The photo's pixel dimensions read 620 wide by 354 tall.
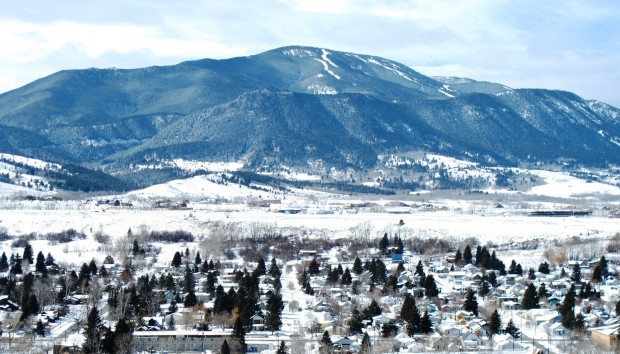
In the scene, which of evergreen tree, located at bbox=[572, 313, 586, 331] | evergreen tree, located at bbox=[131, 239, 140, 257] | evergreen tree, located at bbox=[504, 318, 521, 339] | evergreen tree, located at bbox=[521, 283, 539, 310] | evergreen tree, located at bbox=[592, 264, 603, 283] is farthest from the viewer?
evergreen tree, located at bbox=[131, 239, 140, 257]

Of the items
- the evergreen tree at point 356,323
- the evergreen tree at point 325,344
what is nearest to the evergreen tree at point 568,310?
the evergreen tree at point 356,323

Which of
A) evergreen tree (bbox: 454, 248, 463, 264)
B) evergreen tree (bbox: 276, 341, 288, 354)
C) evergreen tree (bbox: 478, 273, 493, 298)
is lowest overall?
evergreen tree (bbox: 276, 341, 288, 354)

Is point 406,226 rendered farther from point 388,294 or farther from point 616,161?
point 616,161

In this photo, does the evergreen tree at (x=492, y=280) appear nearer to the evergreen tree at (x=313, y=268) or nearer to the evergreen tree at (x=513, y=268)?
the evergreen tree at (x=513, y=268)

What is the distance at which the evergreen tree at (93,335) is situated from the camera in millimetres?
32062

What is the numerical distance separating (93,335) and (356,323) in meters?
10.2

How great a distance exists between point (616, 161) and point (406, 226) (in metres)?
105

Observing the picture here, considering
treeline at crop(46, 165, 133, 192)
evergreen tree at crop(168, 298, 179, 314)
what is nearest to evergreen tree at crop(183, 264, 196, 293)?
evergreen tree at crop(168, 298, 179, 314)

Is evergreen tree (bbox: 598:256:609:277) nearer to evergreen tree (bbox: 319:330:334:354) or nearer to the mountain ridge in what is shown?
evergreen tree (bbox: 319:330:334:354)

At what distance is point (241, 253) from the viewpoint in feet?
198

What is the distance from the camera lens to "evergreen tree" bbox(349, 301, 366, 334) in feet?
123

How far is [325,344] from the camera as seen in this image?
111ft

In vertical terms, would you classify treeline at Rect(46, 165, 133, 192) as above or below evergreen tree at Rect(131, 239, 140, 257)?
above

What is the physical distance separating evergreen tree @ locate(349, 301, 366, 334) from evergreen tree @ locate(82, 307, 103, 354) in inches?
371
